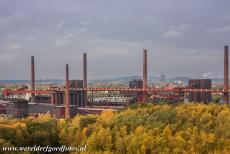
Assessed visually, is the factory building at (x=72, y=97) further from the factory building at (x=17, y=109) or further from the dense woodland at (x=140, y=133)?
the dense woodland at (x=140, y=133)

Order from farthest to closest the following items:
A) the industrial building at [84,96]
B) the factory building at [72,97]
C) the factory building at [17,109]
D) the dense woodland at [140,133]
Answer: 1. the factory building at [72,97]
2. the industrial building at [84,96]
3. the factory building at [17,109]
4. the dense woodland at [140,133]

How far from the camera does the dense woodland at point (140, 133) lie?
67.5 ft

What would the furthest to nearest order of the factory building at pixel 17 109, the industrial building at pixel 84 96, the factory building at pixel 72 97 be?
the factory building at pixel 72 97 → the industrial building at pixel 84 96 → the factory building at pixel 17 109

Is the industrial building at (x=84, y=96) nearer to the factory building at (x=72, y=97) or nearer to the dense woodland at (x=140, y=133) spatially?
the factory building at (x=72, y=97)

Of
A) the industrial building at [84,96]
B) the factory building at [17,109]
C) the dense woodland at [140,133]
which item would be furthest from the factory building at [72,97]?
the dense woodland at [140,133]

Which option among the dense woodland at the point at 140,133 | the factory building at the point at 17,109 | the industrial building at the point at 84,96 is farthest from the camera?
the industrial building at the point at 84,96

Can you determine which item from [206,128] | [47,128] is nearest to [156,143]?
[206,128]

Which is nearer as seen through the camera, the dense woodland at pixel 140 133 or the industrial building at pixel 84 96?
the dense woodland at pixel 140 133

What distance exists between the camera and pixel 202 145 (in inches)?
805

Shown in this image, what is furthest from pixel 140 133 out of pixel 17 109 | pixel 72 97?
pixel 72 97

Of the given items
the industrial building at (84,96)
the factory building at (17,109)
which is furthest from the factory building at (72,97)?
the factory building at (17,109)

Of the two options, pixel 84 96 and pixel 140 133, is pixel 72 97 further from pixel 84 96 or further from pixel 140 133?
pixel 140 133

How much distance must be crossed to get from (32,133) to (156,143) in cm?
773

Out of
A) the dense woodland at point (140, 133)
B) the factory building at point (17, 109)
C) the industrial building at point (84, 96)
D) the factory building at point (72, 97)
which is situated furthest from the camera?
the factory building at point (72, 97)
